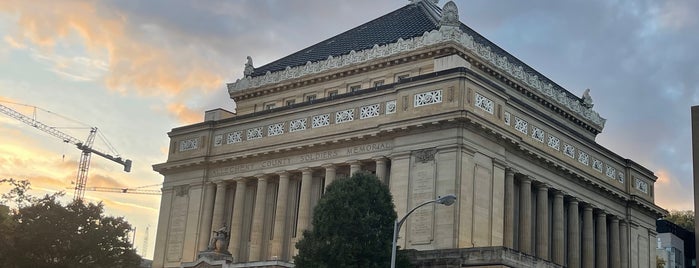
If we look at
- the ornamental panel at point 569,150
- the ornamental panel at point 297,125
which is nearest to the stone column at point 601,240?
the ornamental panel at point 569,150

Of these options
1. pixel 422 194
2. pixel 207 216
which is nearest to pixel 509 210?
pixel 422 194

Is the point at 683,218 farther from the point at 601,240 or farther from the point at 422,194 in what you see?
the point at 422,194

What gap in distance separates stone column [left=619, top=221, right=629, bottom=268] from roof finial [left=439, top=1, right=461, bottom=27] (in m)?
21.4

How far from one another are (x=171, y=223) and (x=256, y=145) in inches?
378

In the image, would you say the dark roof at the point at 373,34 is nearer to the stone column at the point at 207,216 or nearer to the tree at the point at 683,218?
the stone column at the point at 207,216

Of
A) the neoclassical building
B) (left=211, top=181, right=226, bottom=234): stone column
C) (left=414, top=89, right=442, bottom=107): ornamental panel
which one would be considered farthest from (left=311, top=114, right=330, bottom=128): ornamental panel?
(left=211, top=181, right=226, bottom=234): stone column

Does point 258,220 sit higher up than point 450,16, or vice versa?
point 450,16

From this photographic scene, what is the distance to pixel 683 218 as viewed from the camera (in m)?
128

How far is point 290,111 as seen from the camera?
64.6m

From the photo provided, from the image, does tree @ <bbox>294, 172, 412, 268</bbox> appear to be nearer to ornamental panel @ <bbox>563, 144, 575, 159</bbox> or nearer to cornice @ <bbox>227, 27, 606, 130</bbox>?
cornice @ <bbox>227, 27, 606, 130</bbox>

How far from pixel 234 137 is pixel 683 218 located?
8212 centimetres

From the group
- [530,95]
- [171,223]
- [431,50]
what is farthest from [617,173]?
[171,223]

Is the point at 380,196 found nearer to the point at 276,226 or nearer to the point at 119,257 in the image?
the point at 276,226

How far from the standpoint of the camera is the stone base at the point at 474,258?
47406 millimetres
